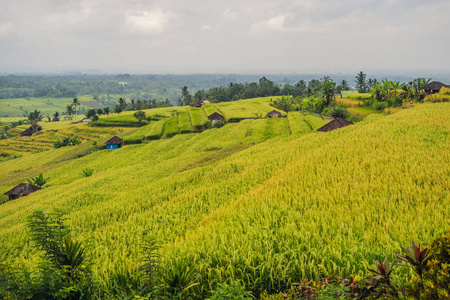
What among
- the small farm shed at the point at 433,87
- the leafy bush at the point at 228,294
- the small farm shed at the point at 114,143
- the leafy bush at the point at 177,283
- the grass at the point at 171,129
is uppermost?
the small farm shed at the point at 433,87

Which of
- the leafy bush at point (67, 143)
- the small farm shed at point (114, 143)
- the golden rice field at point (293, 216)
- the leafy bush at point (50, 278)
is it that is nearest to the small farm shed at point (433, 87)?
the golden rice field at point (293, 216)

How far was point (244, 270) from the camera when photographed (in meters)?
4.63

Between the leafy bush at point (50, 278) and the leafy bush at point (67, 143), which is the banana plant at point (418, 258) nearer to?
the leafy bush at point (50, 278)

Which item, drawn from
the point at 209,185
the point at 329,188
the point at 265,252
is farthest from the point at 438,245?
the point at 209,185

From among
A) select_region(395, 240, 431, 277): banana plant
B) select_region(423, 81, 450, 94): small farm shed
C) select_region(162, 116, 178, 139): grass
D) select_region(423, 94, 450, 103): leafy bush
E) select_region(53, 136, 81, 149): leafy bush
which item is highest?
select_region(423, 81, 450, 94): small farm shed

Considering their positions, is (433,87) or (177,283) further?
(433,87)

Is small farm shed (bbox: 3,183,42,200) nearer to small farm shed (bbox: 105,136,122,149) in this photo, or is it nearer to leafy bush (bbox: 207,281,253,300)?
small farm shed (bbox: 105,136,122,149)

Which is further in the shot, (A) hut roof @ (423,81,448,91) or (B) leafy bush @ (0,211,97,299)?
(A) hut roof @ (423,81,448,91)

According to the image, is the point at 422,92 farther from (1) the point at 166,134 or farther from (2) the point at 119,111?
(2) the point at 119,111

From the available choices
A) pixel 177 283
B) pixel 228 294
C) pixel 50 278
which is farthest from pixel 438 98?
pixel 50 278

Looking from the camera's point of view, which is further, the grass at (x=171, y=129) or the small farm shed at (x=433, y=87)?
→ the grass at (x=171, y=129)

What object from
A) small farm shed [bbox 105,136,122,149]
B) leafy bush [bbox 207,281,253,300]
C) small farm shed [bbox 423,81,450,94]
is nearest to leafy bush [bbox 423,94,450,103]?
small farm shed [bbox 423,81,450,94]

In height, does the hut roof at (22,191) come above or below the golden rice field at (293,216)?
below

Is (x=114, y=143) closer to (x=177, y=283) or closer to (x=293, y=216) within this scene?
(x=293, y=216)
